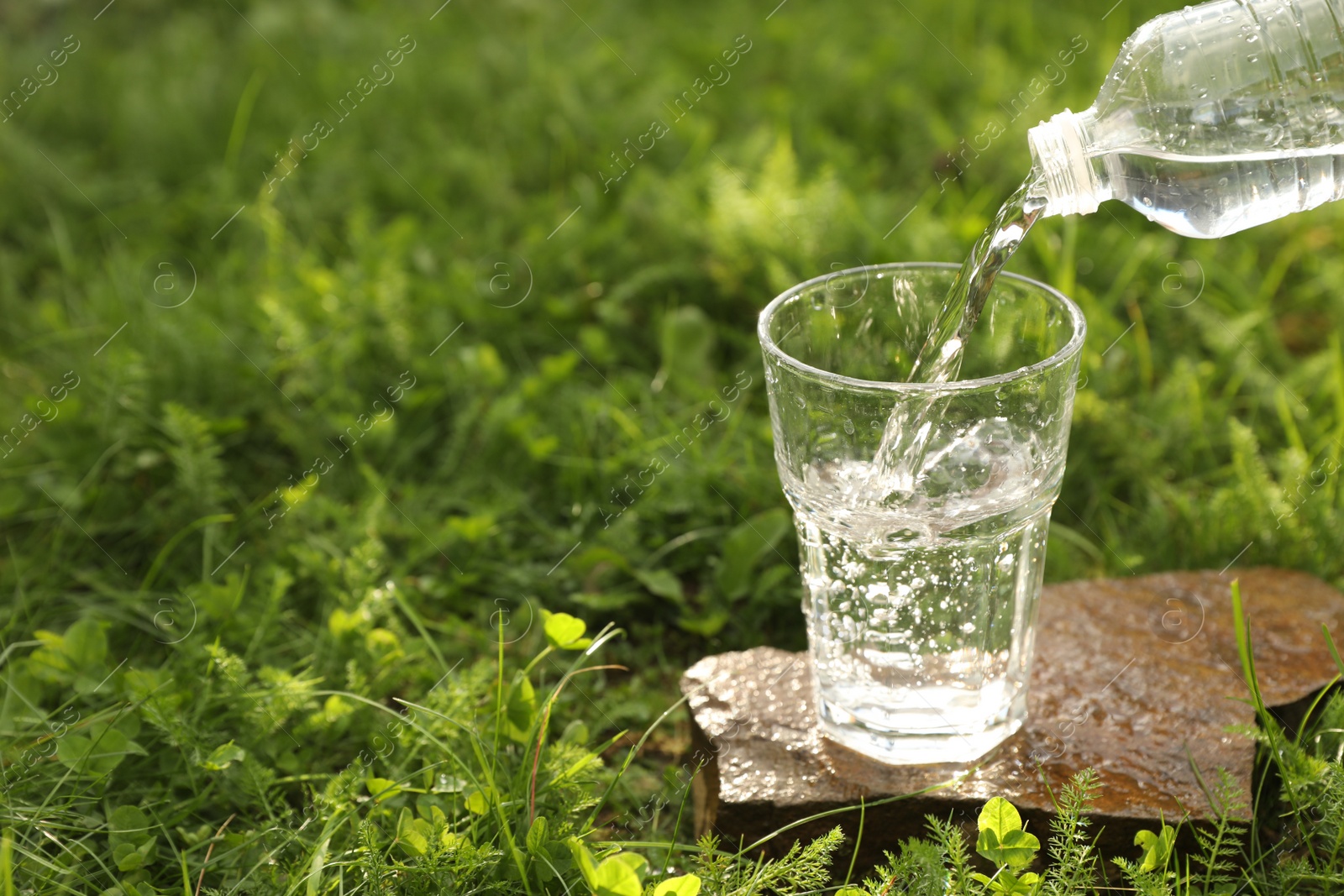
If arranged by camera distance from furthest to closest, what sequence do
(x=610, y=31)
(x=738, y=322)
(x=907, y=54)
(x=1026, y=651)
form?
1. (x=610, y=31)
2. (x=907, y=54)
3. (x=738, y=322)
4. (x=1026, y=651)

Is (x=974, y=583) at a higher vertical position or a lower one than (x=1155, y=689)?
higher

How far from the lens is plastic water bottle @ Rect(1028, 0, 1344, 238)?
5.59ft

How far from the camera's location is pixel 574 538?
8.41 feet

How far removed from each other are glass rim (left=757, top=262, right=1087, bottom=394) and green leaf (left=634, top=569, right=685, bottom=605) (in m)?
0.72

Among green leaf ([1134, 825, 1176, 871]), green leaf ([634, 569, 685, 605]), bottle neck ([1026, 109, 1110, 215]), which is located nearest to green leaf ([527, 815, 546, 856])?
green leaf ([634, 569, 685, 605])

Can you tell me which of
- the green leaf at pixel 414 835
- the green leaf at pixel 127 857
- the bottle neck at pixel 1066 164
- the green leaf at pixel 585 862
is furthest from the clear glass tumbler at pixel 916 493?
the green leaf at pixel 127 857

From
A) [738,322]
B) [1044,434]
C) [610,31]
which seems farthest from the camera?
[610,31]

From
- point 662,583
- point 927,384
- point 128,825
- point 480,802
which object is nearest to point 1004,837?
point 927,384

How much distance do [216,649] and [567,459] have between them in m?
0.94

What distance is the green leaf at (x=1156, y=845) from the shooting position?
5.54 feet

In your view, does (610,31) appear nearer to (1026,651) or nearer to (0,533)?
(0,533)

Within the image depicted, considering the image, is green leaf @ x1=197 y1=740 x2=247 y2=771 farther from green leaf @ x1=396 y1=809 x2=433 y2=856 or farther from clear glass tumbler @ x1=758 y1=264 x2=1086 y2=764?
clear glass tumbler @ x1=758 y1=264 x2=1086 y2=764

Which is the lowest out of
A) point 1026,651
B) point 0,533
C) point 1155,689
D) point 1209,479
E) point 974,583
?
point 1209,479

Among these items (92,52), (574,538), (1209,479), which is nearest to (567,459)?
(574,538)
